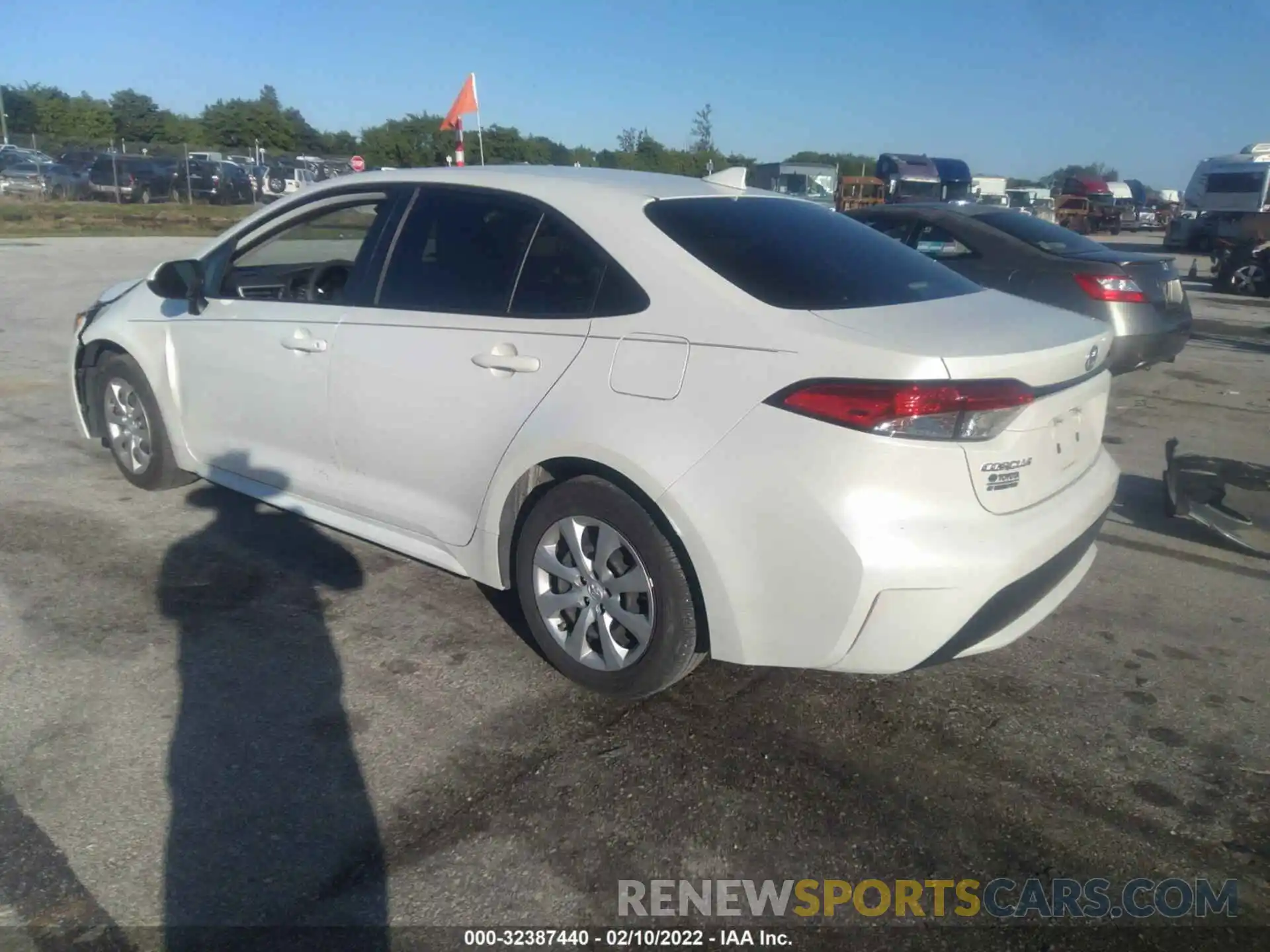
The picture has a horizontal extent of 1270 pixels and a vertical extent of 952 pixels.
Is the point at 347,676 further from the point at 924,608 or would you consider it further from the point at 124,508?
the point at 124,508

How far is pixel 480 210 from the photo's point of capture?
12.5ft

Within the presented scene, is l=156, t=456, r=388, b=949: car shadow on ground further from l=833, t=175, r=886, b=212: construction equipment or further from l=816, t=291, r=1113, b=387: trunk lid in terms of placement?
l=833, t=175, r=886, b=212: construction equipment

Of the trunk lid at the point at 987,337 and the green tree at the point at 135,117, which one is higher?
the green tree at the point at 135,117

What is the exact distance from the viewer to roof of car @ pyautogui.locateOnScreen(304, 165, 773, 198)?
12.0ft

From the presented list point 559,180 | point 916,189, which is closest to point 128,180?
point 916,189

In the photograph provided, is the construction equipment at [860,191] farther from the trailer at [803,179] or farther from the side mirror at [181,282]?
the side mirror at [181,282]

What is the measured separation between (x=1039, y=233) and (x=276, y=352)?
6560 mm

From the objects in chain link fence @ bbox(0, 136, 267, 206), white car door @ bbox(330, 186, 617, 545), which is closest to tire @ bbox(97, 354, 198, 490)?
white car door @ bbox(330, 186, 617, 545)

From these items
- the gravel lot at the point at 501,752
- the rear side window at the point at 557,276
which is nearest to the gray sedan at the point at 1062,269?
the gravel lot at the point at 501,752

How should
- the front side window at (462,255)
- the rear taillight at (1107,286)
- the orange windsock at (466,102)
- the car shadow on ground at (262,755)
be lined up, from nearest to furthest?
the car shadow on ground at (262,755), the front side window at (462,255), the rear taillight at (1107,286), the orange windsock at (466,102)

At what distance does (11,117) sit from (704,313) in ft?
254

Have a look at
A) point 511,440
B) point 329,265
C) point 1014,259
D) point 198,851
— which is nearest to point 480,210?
point 511,440

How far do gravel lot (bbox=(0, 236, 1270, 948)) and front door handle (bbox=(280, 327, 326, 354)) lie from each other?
3.26 ft

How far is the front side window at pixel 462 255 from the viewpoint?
3633 mm
